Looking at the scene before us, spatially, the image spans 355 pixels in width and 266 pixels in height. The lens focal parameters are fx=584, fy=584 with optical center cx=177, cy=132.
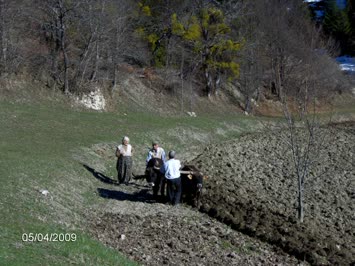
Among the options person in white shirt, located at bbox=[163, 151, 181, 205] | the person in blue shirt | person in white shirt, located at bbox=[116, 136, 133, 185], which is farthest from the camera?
person in white shirt, located at bbox=[116, 136, 133, 185]

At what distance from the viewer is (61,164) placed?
19969mm

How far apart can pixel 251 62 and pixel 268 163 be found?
82.5 ft

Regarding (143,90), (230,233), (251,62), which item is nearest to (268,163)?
(230,233)

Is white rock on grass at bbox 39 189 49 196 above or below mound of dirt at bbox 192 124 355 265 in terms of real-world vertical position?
above

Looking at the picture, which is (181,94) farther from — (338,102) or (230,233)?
(230,233)

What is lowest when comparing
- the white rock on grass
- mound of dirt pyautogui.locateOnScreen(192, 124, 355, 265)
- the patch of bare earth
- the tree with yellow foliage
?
mound of dirt pyautogui.locateOnScreen(192, 124, 355, 265)

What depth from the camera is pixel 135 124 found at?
31.9 metres

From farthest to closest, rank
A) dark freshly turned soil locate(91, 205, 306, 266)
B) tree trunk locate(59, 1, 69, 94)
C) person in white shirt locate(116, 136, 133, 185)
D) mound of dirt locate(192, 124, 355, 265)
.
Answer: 1. tree trunk locate(59, 1, 69, 94)
2. person in white shirt locate(116, 136, 133, 185)
3. mound of dirt locate(192, 124, 355, 265)
4. dark freshly turned soil locate(91, 205, 306, 266)

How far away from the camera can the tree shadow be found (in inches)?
728

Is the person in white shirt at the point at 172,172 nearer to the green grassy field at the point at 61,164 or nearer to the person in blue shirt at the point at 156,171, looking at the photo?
the person in blue shirt at the point at 156,171

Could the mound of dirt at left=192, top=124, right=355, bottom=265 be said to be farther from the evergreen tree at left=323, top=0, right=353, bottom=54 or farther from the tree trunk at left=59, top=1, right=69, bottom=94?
the evergreen tree at left=323, top=0, right=353, bottom=54

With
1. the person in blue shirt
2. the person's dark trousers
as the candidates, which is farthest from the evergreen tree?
the person's dark trousers
